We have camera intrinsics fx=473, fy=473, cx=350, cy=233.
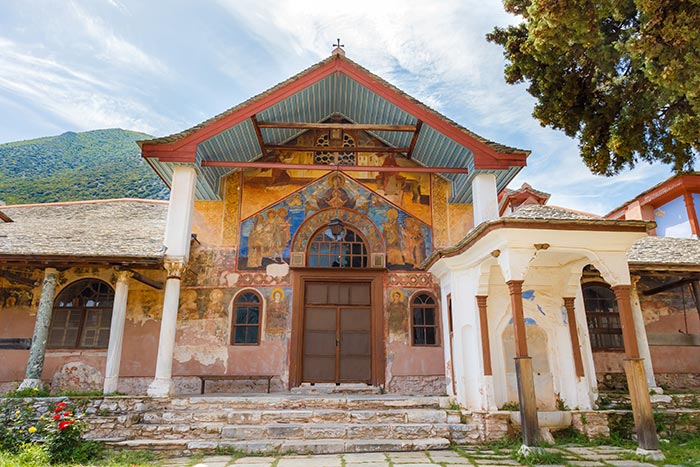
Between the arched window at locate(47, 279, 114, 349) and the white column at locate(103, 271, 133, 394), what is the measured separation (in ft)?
4.47

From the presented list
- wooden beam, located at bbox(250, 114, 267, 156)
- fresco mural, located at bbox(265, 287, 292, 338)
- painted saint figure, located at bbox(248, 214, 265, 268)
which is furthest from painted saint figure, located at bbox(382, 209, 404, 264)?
wooden beam, located at bbox(250, 114, 267, 156)

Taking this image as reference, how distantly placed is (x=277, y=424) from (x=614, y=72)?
7657mm

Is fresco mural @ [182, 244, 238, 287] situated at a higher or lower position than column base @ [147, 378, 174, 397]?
higher

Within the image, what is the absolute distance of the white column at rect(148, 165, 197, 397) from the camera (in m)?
9.28

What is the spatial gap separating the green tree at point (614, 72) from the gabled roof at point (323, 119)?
10.0 ft

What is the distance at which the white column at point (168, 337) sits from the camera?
29.9 feet

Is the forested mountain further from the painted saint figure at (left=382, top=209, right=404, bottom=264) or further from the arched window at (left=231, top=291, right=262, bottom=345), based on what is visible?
the painted saint figure at (left=382, top=209, right=404, bottom=264)

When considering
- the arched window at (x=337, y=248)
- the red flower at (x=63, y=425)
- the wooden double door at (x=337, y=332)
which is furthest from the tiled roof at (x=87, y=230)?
the wooden double door at (x=337, y=332)

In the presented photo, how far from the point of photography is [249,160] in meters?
12.9

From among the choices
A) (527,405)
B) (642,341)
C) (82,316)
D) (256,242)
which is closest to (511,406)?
(527,405)

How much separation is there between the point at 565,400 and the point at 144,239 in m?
9.49

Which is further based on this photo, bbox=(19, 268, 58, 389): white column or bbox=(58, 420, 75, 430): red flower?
bbox=(19, 268, 58, 389): white column

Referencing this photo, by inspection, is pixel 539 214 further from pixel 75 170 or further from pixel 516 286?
pixel 75 170

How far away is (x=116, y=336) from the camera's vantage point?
32.0 feet
